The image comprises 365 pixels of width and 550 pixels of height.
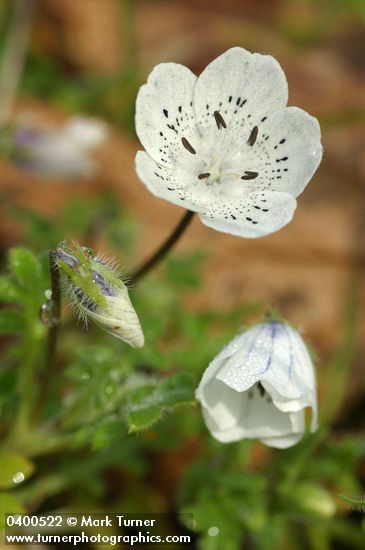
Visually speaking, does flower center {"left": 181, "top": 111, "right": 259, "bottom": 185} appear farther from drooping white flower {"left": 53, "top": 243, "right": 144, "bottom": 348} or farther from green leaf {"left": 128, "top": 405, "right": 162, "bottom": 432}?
green leaf {"left": 128, "top": 405, "right": 162, "bottom": 432}

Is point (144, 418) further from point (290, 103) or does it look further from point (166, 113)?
point (290, 103)

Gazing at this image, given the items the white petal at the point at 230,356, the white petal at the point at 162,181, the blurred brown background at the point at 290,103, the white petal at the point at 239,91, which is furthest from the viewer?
the blurred brown background at the point at 290,103

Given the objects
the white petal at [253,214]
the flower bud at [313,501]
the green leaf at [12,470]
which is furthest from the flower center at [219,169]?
the flower bud at [313,501]

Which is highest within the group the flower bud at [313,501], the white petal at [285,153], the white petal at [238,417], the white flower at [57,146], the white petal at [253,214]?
the white flower at [57,146]

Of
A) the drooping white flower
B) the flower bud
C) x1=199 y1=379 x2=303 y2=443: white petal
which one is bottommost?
the flower bud

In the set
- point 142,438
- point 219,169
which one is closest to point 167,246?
point 219,169

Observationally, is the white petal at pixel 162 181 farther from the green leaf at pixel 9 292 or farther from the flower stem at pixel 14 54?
the flower stem at pixel 14 54

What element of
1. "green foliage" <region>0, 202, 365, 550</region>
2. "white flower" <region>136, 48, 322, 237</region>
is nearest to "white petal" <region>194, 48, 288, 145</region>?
"white flower" <region>136, 48, 322, 237</region>
